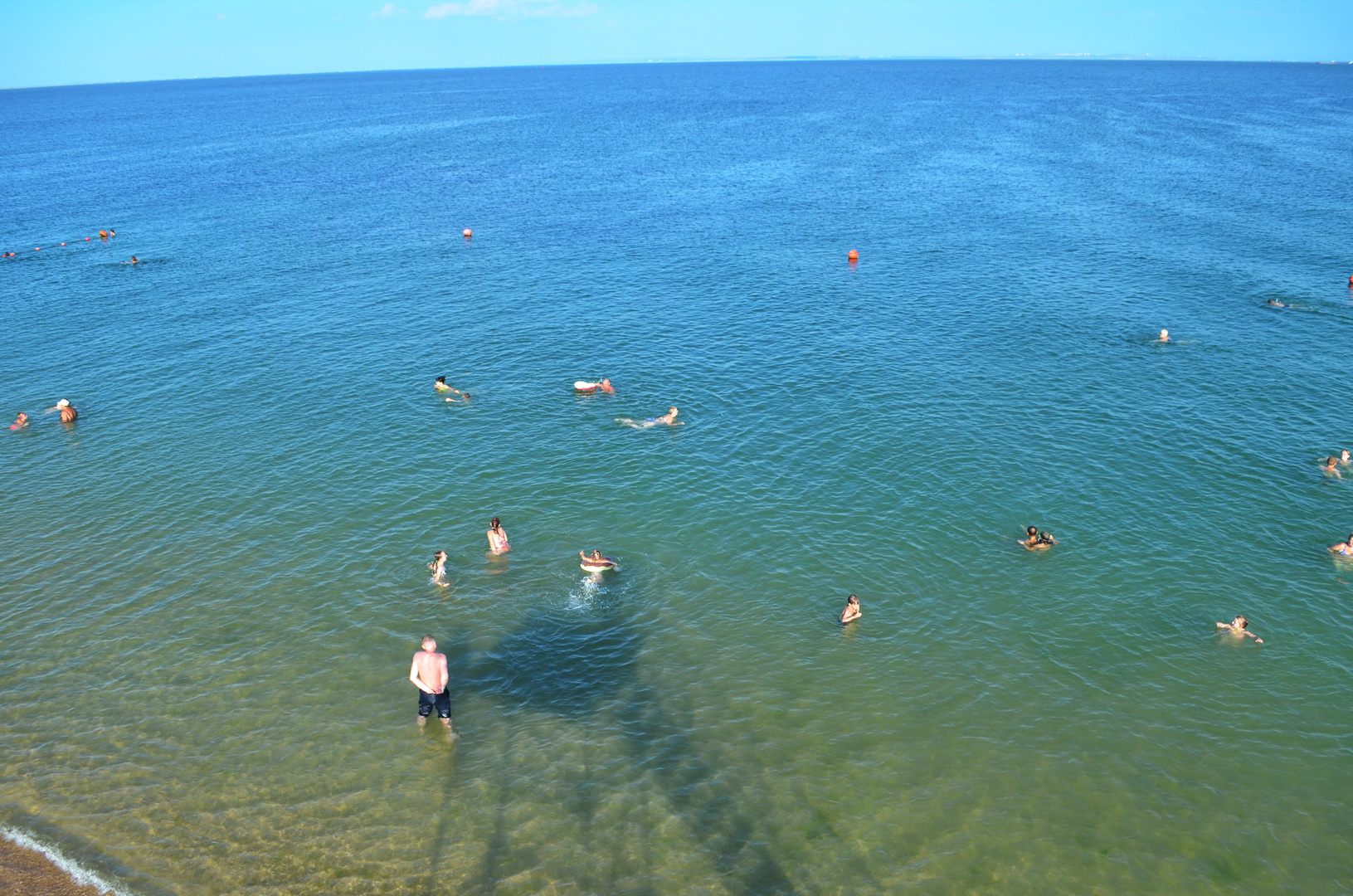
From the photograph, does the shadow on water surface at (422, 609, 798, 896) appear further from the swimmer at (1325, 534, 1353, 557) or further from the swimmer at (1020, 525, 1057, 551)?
the swimmer at (1325, 534, 1353, 557)

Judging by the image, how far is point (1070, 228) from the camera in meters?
70.8

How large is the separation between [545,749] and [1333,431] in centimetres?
3590

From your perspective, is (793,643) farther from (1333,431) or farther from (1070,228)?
(1070,228)

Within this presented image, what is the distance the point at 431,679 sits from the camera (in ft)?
67.6

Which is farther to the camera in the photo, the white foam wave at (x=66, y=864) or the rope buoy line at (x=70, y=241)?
the rope buoy line at (x=70, y=241)

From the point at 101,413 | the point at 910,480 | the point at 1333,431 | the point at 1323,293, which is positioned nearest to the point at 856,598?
the point at 910,480

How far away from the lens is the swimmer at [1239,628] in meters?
24.9

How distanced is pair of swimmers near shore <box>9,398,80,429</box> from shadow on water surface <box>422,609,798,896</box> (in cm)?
2667

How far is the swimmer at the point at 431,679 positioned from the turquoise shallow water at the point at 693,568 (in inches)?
39.1

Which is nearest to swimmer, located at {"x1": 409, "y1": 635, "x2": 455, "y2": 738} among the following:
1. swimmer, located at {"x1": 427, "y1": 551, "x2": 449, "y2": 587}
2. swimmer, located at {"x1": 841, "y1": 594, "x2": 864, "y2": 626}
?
swimmer, located at {"x1": 427, "y1": 551, "x2": 449, "y2": 587}

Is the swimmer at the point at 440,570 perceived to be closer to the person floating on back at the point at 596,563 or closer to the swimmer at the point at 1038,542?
the person floating on back at the point at 596,563

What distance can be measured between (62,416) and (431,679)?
97.7 feet

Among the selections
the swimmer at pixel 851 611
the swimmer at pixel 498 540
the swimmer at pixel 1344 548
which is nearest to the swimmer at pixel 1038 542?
the swimmer at pixel 851 611

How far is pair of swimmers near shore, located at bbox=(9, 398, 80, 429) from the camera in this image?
126 feet
